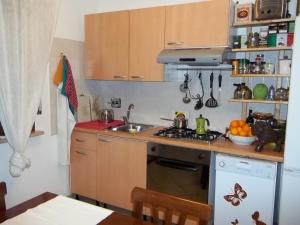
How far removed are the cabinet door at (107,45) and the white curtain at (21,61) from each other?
0.85 m

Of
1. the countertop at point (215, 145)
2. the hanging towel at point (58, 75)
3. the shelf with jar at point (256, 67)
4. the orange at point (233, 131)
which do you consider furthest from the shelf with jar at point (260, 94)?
the hanging towel at point (58, 75)

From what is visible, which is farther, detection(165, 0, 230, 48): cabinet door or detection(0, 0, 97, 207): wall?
detection(0, 0, 97, 207): wall

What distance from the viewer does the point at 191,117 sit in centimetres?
279

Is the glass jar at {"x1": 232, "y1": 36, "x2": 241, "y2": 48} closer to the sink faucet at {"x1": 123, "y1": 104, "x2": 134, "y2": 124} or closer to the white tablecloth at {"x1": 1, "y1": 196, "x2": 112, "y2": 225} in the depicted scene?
the sink faucet at {"x1": 123, "y1": 104, "x2": 134, "y2": 124}

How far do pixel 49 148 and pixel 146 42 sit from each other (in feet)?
4.70

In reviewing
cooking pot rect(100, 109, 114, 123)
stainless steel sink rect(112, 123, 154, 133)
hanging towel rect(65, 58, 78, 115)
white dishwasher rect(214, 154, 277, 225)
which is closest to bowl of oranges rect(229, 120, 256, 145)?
white dishwasher rect(214, 154, 277, 225)

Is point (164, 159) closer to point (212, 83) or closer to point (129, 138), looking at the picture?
point (129, 138)

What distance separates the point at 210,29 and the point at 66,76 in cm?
142

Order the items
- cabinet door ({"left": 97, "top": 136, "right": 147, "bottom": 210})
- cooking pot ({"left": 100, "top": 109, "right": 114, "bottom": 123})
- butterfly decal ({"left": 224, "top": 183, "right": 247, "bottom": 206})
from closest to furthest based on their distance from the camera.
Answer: butterfly decal ({"left": 224, "top": 183, "right": 247, "bottom": 206}) → cabinet door ({"left": 97, "top": 136, "right": 147, "bottom": 210}) → cooking pot ({"left": 100, "top": 109, "right": 114, "bottom": 123})

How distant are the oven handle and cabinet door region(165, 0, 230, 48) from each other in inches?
40.3

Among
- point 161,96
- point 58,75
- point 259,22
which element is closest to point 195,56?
point 259,22

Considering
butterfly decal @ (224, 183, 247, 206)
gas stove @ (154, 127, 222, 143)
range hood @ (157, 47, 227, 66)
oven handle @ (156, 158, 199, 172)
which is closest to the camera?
butterfly decal @ (224, 183, 247, 206)

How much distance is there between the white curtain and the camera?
187 cm

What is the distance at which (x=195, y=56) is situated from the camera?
2.19 metres
